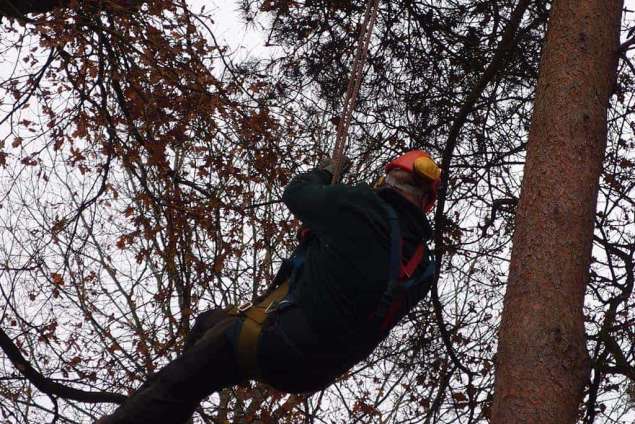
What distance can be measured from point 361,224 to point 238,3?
4.26 m

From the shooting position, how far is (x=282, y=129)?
707 centimetres

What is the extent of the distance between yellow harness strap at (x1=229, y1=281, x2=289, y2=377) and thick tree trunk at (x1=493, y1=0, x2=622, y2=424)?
916 millimetres

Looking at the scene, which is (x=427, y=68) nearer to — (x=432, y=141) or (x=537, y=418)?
Answer: (x=432, y=141)

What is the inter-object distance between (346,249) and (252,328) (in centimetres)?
51

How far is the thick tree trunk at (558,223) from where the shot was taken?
10.7ft

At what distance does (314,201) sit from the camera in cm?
320

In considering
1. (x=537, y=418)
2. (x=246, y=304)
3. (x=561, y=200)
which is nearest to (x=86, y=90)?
(x=246, y=304)

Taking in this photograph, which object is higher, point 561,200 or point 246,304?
point 561,200

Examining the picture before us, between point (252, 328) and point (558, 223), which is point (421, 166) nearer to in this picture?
point (558, 223)

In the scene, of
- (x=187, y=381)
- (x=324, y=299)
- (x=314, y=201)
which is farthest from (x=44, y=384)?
(x=314, y=201)

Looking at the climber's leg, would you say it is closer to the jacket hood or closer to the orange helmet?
the jacket hood

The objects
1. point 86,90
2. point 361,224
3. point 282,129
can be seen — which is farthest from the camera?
point 282,129

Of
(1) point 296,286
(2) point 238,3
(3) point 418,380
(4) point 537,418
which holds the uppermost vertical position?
(2) point 238,3

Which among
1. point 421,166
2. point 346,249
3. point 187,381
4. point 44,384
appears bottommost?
point 187,381
